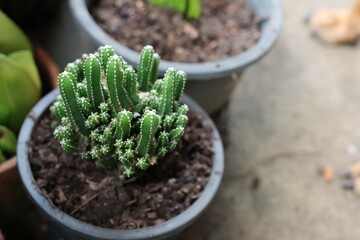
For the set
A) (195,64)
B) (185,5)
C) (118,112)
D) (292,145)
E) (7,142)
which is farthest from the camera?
(292,145)

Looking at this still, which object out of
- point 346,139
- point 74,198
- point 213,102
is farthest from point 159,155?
point 346,139

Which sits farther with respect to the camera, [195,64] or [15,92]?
[195,64]

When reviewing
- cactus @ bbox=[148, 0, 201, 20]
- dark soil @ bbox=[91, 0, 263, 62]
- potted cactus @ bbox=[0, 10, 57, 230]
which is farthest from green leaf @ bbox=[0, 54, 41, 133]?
cactus @ bbox=[148, 0, 201, 20]

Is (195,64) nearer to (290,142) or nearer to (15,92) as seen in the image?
(15,92)

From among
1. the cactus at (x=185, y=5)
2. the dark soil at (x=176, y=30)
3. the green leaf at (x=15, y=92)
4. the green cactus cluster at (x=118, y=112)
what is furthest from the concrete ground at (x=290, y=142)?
the green cactus cluster at (x=118, y=112)

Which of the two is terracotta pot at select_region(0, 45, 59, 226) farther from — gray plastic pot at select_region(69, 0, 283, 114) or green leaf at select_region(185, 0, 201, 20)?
green leaf at select_region(185, 0, 201, 20)

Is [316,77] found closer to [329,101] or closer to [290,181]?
[329,101]

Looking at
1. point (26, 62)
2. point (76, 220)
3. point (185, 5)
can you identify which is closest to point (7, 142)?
point (26, 62)

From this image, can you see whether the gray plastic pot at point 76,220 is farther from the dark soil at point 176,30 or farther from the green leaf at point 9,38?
the dark soil at point 176,30
